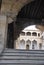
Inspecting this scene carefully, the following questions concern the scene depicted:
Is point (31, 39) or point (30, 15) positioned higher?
point (30, 15)

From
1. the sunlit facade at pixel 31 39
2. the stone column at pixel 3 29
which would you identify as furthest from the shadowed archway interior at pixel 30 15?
the sunlit facade at pixel 31 39

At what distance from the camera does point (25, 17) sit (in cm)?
1282

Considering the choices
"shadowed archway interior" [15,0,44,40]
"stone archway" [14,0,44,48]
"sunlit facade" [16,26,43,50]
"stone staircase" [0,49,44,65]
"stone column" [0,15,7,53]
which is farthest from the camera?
"sunlit facade" [16,26,43,50]

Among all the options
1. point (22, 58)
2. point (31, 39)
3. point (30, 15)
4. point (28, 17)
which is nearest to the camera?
point (22, 58)

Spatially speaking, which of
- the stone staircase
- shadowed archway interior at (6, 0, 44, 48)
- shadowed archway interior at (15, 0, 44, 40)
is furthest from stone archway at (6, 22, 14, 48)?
the stone staircase

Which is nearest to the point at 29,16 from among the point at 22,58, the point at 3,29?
the point at 3,29

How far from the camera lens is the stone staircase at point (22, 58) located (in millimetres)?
4605

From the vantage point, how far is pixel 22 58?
4.95 meters

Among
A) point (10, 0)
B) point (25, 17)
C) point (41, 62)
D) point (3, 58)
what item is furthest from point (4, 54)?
point (25, 17)

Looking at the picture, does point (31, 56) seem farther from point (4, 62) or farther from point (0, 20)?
point (0, 20)

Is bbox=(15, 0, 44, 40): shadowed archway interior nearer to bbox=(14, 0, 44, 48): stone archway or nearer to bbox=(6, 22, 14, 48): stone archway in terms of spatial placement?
bbox=(14, 0, 44, 48): stone archway

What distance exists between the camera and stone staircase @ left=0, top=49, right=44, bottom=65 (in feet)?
15.1

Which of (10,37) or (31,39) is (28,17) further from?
(31,39)

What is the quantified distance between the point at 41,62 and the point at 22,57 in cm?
57
